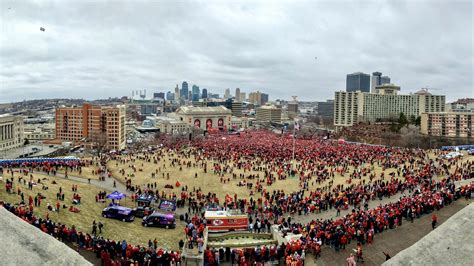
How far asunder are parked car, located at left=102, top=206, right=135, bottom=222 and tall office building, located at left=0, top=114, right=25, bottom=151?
247 feet

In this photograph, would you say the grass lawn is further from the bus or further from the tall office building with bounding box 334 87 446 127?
the tall office building with bounding box 334 87 446 127

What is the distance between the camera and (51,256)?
859 cm

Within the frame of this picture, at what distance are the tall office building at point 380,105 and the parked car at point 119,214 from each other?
469 feet

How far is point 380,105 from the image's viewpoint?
176500 mm

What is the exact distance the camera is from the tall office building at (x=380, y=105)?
161000mm

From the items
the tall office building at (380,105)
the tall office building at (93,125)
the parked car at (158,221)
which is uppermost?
the tall office building at (380,105)

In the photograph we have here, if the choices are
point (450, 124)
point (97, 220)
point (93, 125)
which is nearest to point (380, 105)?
point (450, 124)

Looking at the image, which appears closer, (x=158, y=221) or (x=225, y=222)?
(x=225, y=222)

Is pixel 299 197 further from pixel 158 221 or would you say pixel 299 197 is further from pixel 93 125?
pixel 93 125

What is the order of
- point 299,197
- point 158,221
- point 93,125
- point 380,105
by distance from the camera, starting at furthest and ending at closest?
point 380,105
point 93,125
point 299,197
point 158,221

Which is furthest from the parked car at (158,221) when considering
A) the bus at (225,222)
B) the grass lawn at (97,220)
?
the bus at (225,222)

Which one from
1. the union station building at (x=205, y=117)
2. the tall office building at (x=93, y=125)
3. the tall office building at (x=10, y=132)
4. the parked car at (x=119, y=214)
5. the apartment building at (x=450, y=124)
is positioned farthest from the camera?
the union station building at (x=205, y=117)

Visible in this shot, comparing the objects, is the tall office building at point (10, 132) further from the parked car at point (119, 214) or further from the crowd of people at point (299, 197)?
the parked car at point (119, 214)

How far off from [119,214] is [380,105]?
6567 inches
